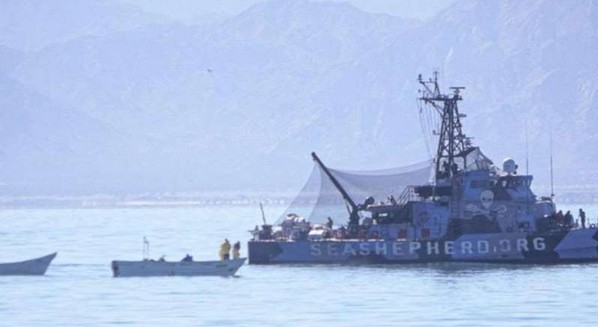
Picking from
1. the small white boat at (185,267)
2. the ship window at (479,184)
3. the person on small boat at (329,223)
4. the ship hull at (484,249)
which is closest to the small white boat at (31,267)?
the small white boat at (185,267)

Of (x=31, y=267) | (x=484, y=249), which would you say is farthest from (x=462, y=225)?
(x=31, y=267)

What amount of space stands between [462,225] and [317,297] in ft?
57.2

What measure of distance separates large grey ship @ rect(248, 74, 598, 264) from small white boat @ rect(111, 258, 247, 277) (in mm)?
6607

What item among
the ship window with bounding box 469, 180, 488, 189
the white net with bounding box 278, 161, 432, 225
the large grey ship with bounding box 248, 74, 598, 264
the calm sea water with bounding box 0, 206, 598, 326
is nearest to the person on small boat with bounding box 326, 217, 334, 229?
the white net with bounding box 278, 161, 432, 225

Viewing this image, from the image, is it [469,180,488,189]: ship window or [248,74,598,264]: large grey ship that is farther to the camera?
[469,180,488,189]: ship window

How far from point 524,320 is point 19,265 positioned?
4038 centimetres

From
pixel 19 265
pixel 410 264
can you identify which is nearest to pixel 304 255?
pixel 410 264

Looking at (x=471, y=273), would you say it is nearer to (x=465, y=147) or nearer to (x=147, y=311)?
(x=465, y=147)

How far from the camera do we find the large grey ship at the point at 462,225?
11725 cm

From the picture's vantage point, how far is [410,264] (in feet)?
391

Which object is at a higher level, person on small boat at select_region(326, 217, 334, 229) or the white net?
the white net

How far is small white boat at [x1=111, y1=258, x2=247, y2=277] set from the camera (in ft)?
383

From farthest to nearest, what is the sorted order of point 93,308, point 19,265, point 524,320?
point 19,265
point 93,308
point 524,320

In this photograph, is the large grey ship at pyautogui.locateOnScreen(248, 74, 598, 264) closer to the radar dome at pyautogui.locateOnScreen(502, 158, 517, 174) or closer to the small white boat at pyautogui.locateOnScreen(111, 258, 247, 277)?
the radar dome at pyautogui.locateOnScreen(502, 158, 517, 174)
